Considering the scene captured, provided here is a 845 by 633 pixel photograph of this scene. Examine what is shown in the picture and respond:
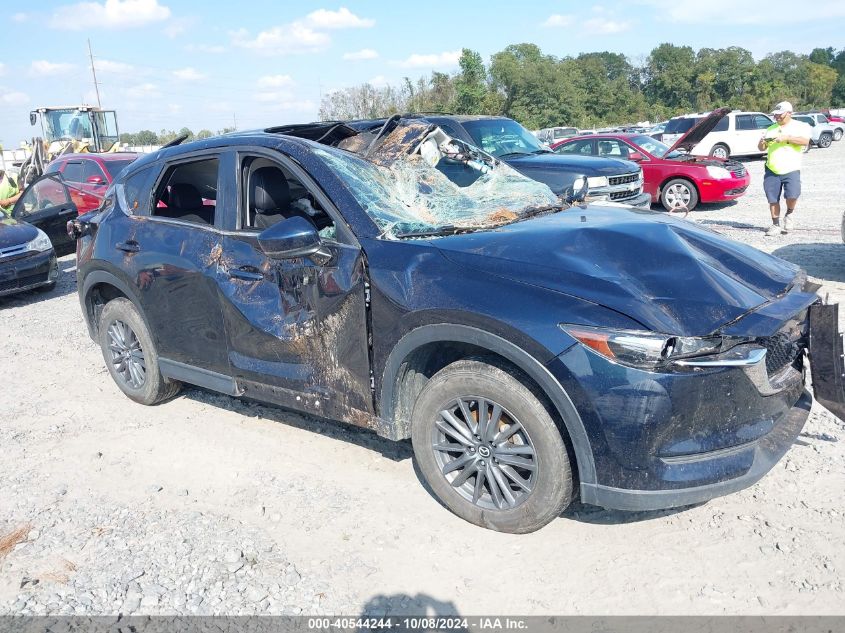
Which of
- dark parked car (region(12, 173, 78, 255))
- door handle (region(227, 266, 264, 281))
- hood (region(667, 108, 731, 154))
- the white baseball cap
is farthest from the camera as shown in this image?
dark parked car (region(12, 173, 78, 255))

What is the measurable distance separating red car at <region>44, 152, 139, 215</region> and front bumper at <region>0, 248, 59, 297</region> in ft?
9.13

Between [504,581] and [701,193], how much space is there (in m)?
11.9

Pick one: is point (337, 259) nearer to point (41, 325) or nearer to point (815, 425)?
point (815, 425)

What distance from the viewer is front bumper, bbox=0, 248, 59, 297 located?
9109 millimetres

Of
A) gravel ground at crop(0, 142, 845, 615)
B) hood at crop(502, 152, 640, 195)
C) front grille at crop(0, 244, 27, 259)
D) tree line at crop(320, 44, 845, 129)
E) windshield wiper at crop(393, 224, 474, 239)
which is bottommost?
gravel ground at crop(0, 142, 845, 615)

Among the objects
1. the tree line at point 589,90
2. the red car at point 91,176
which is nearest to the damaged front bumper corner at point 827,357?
the red car at point 91,176

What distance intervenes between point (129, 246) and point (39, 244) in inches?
237

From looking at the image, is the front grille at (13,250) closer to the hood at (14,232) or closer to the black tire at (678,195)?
the hood at (14,232)

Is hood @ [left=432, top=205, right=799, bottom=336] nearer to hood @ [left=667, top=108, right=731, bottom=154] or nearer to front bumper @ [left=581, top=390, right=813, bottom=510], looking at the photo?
front bumper @ [left=581, top=390, right=813, bottom=510]

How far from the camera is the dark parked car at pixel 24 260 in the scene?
9141 millimetres

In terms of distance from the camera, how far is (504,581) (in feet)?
9.53

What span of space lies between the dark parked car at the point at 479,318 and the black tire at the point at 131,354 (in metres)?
0.23

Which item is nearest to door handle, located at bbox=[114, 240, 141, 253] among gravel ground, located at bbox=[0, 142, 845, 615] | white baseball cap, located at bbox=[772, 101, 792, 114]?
gravel ground, located at bbox=[0, 142, 845, 615]

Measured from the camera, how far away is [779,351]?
3016 mm
